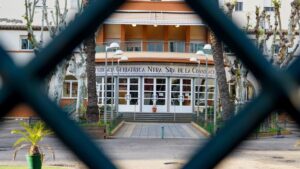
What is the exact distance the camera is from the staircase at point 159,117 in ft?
96.5

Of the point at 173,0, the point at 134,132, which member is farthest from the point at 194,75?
the point at 173,0

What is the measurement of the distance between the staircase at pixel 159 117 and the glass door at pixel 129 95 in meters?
0.99

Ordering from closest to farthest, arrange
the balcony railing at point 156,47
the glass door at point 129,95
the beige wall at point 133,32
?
the balcony railing at point 156,47 → the glass door at point 129,95 → the beige wall at point 133,32

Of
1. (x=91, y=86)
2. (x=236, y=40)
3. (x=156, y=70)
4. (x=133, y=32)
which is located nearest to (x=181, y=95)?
(x=156, y=70)

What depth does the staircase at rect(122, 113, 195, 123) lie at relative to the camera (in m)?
29.4

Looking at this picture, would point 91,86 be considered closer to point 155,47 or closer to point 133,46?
point 155,47

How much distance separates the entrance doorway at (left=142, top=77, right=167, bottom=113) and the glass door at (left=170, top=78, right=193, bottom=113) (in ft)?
1.41

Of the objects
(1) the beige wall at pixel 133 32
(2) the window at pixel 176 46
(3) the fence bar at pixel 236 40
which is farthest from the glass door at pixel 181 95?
(3) the fence bar at pixel 236 40

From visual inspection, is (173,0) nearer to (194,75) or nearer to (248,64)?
(248,64)

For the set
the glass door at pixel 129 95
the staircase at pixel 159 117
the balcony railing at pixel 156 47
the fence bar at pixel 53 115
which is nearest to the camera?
the fence bar at pixel 53 115

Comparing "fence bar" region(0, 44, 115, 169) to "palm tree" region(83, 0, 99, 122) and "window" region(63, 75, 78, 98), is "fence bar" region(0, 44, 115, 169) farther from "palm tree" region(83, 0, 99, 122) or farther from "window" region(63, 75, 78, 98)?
"window" region(63, 75, 78, 98)

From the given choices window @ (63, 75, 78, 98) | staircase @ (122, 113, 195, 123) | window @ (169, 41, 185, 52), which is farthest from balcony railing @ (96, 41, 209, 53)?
→ staircase @ (122, 113, 195, 123)

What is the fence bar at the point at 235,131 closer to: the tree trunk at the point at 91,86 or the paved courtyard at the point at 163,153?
the paved courtyard at the point at 163,153

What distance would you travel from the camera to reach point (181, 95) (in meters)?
31.8
